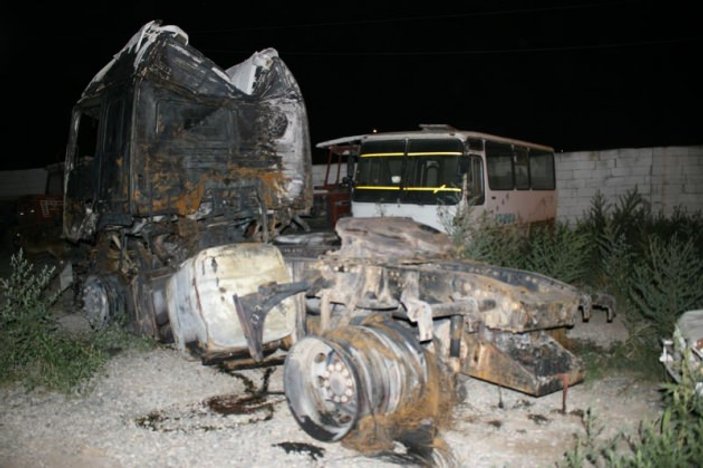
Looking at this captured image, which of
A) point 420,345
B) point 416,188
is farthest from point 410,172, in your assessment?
point 420,345

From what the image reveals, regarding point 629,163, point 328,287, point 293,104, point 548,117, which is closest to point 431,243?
point 328,287

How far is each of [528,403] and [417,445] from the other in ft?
4.49

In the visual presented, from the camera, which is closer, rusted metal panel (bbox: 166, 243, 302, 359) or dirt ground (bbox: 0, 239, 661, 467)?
dirt ground (bbox: 0, 239, 661, 467)

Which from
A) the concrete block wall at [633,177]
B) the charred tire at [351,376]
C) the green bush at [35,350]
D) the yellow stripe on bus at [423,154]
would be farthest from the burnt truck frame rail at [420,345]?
the concrete block wall at [633,177]

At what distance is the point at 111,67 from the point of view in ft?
22.9

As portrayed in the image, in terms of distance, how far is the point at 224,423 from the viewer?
4457 mm

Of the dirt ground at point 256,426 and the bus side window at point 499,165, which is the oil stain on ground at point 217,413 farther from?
the bus side window at point 499,165

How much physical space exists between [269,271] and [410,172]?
460cm

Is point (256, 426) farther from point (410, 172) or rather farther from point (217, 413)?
point (410, 172)

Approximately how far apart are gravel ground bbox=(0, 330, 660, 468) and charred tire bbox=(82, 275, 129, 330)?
42.3 inches

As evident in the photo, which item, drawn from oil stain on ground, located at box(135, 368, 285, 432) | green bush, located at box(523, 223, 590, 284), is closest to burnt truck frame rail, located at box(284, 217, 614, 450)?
oil stain on ground, located at box(135, 368, 285, 432)

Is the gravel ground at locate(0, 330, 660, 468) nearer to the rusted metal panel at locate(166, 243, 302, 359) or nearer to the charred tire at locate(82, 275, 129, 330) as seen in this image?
the rusted metal panel at locate(166, 243, 302, 359)

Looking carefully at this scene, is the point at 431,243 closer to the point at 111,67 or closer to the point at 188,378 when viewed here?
the point at 188,378

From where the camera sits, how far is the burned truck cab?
627 cm
